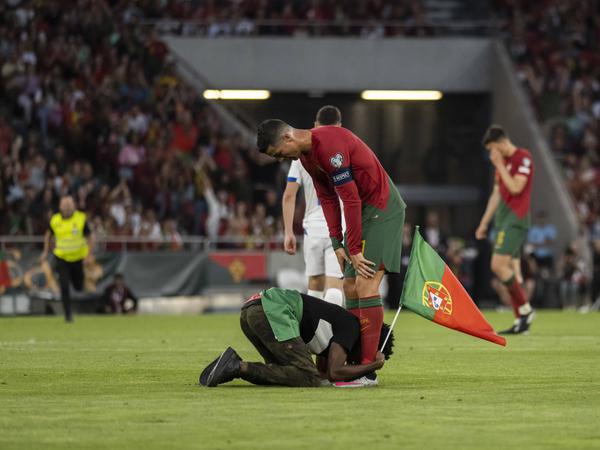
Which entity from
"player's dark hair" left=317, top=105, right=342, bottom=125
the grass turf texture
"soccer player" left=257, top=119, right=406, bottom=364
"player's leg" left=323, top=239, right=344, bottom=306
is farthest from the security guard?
"soccer player" left=257, top=119, right=406, bottom=364

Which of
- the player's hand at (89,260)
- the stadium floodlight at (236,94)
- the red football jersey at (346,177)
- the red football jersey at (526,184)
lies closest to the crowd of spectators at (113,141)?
the player's hand at (89,260)

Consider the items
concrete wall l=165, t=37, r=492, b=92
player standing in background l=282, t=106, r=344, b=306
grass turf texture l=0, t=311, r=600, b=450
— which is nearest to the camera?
grass turf texture l=0, t=311, r=600, b=450

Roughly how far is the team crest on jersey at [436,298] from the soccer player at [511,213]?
697cm

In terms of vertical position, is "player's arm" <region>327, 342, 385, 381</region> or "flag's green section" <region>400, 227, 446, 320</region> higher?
"flag's green section" <region>400, 227, 446, 320</region>

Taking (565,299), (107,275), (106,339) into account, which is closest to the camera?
(106,339)

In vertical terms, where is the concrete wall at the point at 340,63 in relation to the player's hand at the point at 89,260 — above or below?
above

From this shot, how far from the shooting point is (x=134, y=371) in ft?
39.3

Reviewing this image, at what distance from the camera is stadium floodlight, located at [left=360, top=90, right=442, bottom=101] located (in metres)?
37.8

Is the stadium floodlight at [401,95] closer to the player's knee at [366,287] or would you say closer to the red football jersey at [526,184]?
the red football jersey at [526,184]

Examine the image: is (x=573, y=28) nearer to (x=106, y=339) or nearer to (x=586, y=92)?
(x=586, y=92)

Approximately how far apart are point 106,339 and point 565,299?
15254mm

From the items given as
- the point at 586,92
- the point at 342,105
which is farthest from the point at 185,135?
the point at 586,92

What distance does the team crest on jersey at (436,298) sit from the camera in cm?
1081

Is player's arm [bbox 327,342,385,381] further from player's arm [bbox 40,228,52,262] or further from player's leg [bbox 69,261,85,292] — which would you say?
player's arm [bbox 40,228,52,262]
